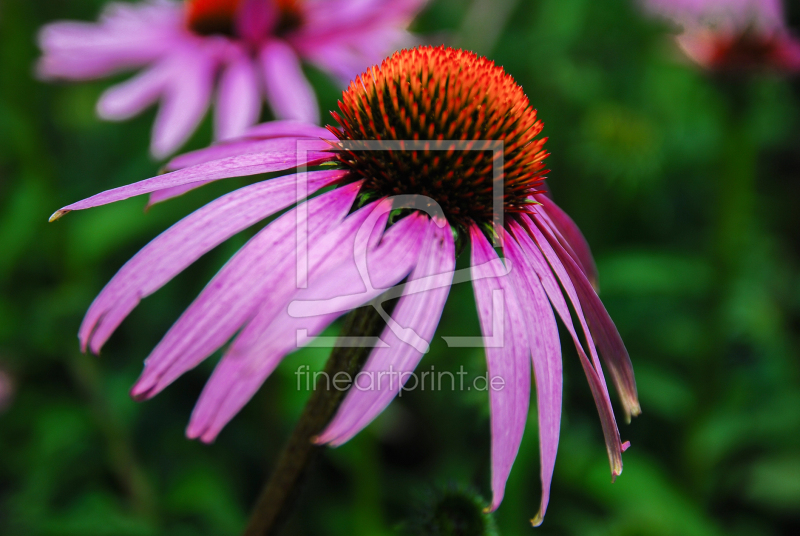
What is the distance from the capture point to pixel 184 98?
4.22 feet

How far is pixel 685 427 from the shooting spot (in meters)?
1.66

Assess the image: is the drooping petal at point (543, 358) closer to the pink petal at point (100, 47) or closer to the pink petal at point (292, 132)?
the pink petal at point (292, 132)

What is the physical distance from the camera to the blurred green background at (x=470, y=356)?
1370mm

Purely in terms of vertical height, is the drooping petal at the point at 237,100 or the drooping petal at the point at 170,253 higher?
the drooping petal at the point at 237,100

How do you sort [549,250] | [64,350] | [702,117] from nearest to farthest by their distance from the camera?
1. [549,250]
2. [64,350]
3. [702,117]

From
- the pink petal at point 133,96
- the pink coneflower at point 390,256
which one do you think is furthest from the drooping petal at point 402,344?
the pink petal at point 133,96

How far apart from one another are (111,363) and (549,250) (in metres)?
1.46

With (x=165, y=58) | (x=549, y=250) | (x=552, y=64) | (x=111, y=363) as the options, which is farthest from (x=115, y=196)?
(x=552, y=64)

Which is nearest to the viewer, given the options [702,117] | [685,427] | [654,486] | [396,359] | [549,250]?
[396,359]

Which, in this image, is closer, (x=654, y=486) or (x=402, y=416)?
(x=654, y=486)

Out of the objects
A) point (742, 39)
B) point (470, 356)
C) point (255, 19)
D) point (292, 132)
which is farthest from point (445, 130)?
point (742, 39)

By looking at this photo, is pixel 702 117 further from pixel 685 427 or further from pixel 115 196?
pixel 115 196

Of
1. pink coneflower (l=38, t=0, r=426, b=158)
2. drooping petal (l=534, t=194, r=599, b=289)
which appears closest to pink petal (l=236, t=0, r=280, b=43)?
pink coneflower (l=38, t=0, r=426, b=158)

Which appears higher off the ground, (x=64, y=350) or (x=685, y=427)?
(x=64, y=350)
